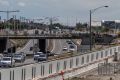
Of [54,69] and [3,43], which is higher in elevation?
[54,69]

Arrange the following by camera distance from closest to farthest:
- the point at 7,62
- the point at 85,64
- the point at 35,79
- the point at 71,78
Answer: the point at 35,79 → the point at 71,78 → the point at 85,64 → the point at 7,62

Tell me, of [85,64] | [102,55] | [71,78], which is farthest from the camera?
[102,55]

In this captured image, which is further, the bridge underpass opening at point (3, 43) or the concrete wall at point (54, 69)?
the bridge underpass opening at point (3, 43)

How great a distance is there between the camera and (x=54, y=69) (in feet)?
136

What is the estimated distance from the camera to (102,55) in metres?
70.3

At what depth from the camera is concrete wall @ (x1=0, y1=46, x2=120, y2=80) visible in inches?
1224

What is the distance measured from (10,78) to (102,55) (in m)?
41.3

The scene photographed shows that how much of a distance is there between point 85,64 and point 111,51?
23786 mm

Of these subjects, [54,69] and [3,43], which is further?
[3,43]

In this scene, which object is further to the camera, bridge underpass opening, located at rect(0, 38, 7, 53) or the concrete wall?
bridge underpass opening, located at rect(0, 38, 7, 53)

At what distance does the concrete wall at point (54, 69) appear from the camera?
31.1m

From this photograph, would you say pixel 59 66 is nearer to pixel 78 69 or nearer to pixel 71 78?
pixel 71 78

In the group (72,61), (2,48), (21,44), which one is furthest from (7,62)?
(21,44)

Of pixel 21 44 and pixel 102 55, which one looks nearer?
pixel 102 55
